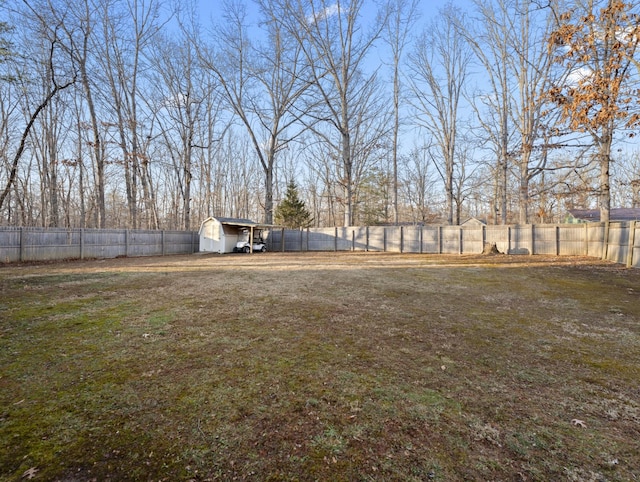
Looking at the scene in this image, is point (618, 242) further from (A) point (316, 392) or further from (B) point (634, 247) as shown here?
(A) point (316, 392)

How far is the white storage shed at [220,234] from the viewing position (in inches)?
742

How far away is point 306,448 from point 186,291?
5.09 metres

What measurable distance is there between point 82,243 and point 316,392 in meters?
15.6

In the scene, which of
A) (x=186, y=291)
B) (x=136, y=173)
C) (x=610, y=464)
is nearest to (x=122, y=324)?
(x=186, y=291)

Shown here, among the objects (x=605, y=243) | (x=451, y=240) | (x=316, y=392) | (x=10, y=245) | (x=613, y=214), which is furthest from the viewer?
(x=613, y=214)

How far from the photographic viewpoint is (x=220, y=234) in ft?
61.8

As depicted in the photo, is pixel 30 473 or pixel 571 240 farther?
pixel 571 240

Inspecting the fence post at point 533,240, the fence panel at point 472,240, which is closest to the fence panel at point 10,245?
the fence panel at point 472,240

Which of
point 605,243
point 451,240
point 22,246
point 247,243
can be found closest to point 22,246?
point 22,246

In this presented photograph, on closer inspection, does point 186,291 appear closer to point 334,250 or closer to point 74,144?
point 334,250

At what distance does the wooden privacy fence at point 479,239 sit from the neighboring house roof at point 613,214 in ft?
46.9

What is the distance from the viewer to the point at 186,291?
19.8 feet

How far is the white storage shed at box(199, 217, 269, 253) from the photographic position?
18844 millimetres

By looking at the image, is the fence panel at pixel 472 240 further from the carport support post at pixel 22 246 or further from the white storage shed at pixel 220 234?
the carport support post at pixel 22 246
